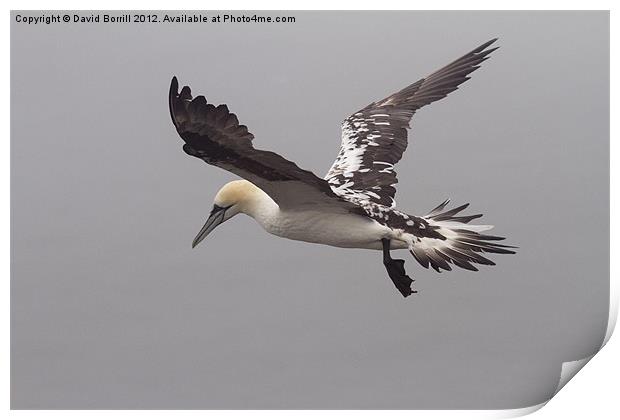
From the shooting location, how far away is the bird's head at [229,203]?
241cm

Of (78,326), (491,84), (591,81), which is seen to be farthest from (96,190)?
(591,81)

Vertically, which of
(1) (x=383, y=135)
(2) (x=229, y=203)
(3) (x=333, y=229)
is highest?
(1) (x=383, y=135)

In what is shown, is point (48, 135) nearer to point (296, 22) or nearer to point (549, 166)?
point (296, 22)

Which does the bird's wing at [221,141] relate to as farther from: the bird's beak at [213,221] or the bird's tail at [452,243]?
the bird's tail at [452,243]

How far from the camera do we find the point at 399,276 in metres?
2.47

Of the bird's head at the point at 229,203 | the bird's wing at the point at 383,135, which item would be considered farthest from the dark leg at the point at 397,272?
the bird's head at the point at 229,203

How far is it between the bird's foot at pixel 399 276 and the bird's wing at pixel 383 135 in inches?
7.1

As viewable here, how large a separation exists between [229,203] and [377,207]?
45cm

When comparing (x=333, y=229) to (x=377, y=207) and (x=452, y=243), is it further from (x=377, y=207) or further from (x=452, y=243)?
(x=452, y=243)

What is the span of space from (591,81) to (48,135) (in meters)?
1.67

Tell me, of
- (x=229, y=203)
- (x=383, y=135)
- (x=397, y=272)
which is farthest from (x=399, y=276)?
(x=229, y=203)

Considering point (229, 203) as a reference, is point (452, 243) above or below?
below

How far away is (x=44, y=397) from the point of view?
249 centimetres

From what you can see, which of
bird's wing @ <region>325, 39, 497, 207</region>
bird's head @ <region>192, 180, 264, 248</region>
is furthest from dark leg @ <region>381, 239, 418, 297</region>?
bird's head @ <region>192, 180, 264, 248</region>
